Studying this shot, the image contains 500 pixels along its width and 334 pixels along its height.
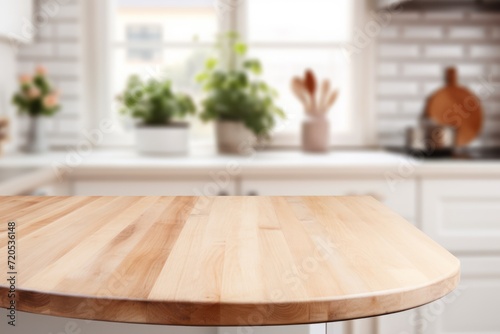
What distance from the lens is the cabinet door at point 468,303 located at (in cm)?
285

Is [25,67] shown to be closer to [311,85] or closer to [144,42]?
[144,42]

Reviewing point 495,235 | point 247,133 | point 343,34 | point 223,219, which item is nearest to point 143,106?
point 247,133

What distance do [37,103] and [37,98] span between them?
0.08 feet

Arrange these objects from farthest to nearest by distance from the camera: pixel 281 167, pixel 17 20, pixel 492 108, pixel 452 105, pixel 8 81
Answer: pixel 492 108
pixel 452 105
pixel 8 81
pixel 17 20
pixel 281 167

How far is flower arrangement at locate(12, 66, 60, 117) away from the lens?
3176mm

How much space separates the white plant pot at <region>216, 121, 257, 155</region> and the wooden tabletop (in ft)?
5.68

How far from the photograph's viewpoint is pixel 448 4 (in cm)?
328

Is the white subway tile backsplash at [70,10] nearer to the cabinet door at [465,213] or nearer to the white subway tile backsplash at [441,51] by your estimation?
the white subway tile backsplash at [441,51]

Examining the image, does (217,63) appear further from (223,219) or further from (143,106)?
(223,219)

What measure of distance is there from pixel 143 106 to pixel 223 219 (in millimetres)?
1885

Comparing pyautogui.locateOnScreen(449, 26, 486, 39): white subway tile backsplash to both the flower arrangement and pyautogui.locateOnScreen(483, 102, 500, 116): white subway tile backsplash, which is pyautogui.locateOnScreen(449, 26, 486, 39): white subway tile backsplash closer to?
pyautogui.locateOnScreen(483, 102, 500, 116): white subway tile backsplash

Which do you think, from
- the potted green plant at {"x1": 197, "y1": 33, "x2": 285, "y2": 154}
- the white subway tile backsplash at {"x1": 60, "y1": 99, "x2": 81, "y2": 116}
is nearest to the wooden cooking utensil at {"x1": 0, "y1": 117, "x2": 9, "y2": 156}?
the white subway tile backsplash at {"x1": 60, "y1": 99, "x2": 81, "y2": 116}

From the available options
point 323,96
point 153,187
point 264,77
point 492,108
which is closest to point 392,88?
point 323,96

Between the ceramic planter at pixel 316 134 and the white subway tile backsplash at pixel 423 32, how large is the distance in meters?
0.66
